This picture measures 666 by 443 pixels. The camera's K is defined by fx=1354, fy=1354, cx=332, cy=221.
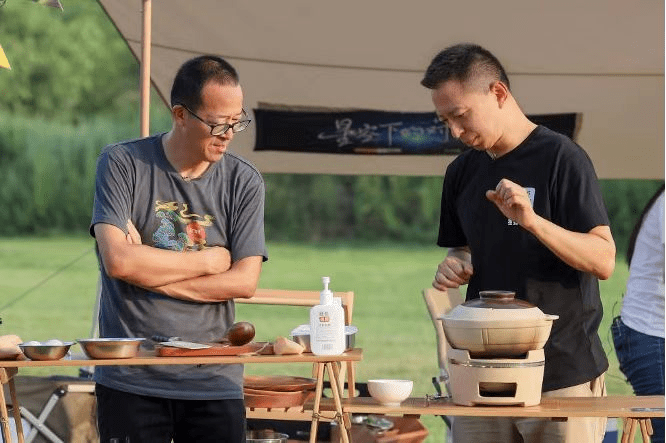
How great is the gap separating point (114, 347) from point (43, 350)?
262 millimetres

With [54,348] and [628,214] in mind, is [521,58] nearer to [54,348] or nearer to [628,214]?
[54,348]

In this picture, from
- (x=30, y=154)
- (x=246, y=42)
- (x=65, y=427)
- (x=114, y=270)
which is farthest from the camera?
(x=30, y=154)

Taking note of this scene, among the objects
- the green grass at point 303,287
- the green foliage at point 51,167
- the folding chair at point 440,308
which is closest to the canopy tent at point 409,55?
the folding chair at point 440,308

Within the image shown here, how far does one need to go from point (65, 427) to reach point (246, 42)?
2.30m

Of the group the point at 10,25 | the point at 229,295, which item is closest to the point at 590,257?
the point at 229,295

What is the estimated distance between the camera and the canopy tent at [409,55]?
654 cm

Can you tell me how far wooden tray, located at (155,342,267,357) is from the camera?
3199 mm

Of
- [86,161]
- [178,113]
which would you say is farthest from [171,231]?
[86,161]

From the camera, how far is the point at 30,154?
72.9ft

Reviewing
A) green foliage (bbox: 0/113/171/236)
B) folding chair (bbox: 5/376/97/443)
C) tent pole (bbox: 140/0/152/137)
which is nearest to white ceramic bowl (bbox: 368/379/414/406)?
folding chair (bbox: 5/376/97/443)

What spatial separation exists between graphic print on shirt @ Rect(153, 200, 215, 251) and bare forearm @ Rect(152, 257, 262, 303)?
108mm

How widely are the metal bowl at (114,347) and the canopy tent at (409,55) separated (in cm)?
338

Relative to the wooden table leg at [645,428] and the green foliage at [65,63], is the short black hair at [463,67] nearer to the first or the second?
the wooden table leg at [645,428]

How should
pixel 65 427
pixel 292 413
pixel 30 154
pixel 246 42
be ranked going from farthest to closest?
pixel 30 154, pixel 246 42, pixel 65 427, pixel 292 413
